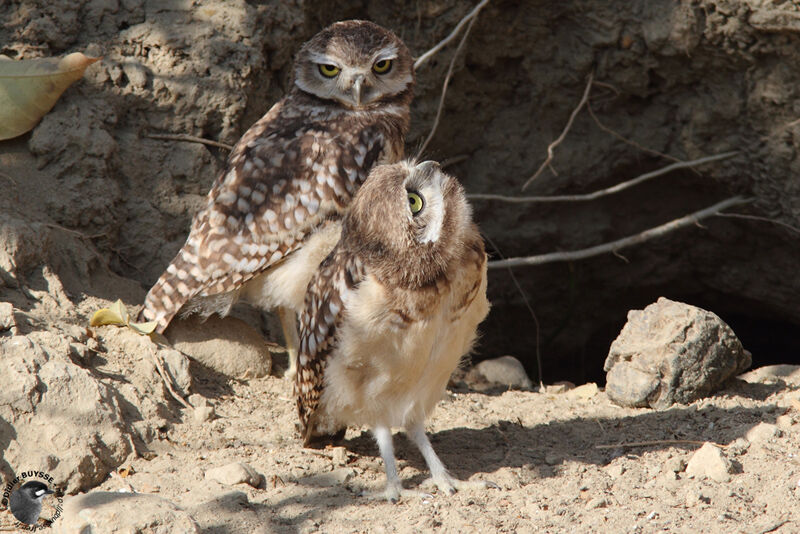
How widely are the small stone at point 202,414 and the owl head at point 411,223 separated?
47.0 inches

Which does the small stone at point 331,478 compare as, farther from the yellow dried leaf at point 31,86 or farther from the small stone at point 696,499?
the yellow dried leaf at point 31,86

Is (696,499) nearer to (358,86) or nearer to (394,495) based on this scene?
(394,495)

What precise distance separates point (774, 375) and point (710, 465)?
139 centimetres

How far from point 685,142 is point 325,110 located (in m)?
2.62

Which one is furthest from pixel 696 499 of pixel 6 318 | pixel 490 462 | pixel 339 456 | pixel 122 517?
pixel 6 318

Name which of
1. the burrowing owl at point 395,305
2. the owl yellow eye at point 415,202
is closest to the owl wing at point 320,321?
the burrowing owl at point 395,305

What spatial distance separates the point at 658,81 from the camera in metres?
5.61

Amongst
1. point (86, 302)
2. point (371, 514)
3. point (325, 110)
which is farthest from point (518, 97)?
point (371, 514)

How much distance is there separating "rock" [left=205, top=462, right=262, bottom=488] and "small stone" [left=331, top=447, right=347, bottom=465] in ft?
1.32

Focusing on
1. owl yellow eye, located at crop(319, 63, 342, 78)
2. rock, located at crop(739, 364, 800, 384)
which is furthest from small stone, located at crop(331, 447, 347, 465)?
rock, located at crop(739, 364, 800, 384)

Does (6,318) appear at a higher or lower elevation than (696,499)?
higher

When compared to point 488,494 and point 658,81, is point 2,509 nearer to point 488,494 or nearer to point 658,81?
point 488,494

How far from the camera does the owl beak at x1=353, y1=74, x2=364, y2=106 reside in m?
4.35

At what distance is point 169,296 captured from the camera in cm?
409
